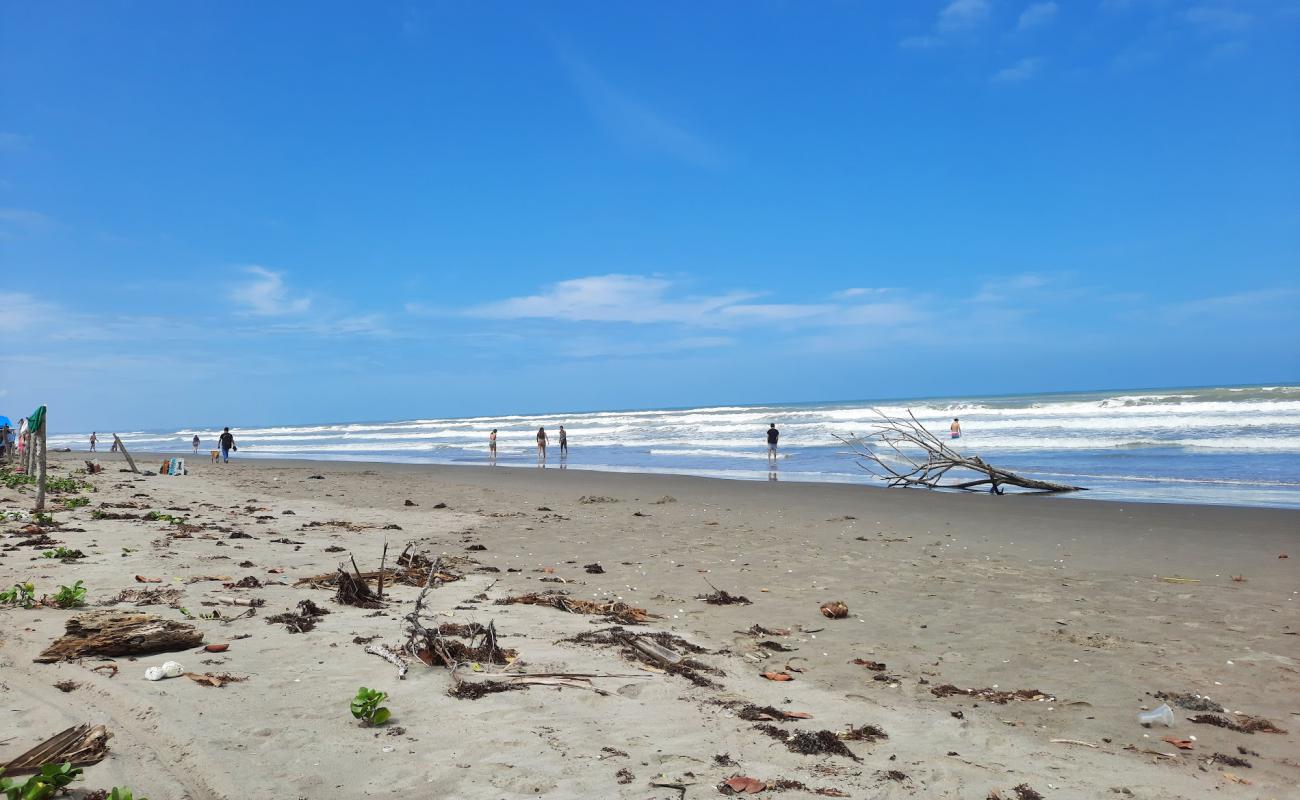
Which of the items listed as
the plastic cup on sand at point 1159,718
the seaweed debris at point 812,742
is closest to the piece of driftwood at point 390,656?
the seaweed debris at point 812,742

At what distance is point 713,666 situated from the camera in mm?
5711

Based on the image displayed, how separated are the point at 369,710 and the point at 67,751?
1322 millimetres

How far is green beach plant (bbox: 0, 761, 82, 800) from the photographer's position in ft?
9.95

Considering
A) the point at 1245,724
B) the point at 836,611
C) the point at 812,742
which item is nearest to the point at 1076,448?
the point at 836,611

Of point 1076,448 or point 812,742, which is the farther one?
point 1076,448

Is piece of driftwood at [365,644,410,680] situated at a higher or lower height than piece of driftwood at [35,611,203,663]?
lower

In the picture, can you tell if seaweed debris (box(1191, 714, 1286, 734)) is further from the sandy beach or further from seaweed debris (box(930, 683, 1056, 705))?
seaweed debris (box(930, 683, 1056, 705))

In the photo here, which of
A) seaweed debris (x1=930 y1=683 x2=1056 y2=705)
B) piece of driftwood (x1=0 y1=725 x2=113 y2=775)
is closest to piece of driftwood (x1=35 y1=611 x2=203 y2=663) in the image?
piece of driftwood (x1=0 y1=725 x2=113 y2=775)

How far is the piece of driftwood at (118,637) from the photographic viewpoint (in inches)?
195

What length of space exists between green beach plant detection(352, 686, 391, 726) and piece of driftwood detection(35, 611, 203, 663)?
5.94 feet

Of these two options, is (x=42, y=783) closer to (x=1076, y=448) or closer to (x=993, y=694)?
(x=993, y=694)

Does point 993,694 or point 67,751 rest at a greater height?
point 67,751

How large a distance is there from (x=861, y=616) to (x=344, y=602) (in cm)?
478

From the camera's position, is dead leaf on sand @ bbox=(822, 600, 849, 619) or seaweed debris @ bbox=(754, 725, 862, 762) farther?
dead leaf on sand @ bbox=(822, 600, 849, 619)
